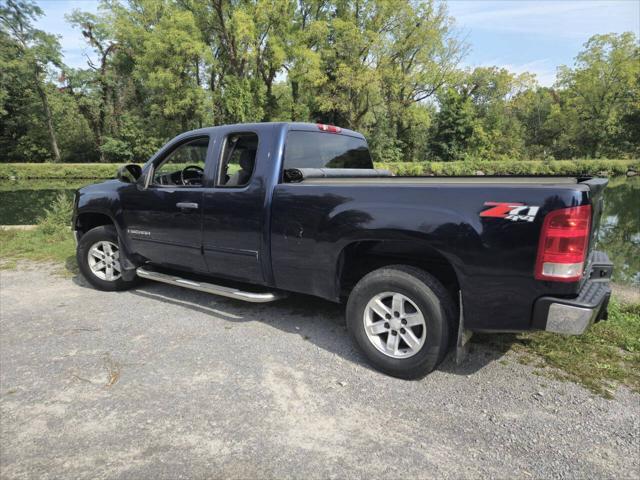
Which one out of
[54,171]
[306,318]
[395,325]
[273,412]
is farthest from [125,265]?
[54,171]

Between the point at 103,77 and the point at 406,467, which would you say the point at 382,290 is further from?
the point at 103,77

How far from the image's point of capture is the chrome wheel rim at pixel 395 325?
10.6 ft

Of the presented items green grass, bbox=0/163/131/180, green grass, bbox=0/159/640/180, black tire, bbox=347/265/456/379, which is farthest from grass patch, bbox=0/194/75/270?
green grass, bbox=0/163/131/180

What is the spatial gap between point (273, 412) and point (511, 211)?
6.79 feet

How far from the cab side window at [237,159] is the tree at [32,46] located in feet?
144

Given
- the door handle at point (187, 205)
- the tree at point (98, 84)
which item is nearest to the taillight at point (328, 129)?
the door handle at point (187, 205)

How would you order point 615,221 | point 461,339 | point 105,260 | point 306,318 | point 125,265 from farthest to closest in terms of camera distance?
point 615,221
point 105,260
point 125,265
point 306,318
point 461,339

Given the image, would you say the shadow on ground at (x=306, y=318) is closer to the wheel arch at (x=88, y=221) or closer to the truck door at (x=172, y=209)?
the truck door at (x=172, y=209)

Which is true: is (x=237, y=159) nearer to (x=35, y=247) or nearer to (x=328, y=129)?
(x=328, y=129)

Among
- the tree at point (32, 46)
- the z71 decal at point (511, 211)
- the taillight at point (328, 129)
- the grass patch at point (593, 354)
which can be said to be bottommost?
the grass patch at point (593, 354)

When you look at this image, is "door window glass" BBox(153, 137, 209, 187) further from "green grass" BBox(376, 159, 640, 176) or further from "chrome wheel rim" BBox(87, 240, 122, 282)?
"green grass" BBox(376, 159, 640, 176)

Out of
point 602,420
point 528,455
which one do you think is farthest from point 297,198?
point 602,420

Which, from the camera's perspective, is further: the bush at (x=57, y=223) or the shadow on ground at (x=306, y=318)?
the bush at (x=57, y=223)

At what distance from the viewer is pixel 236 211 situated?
4062mm
